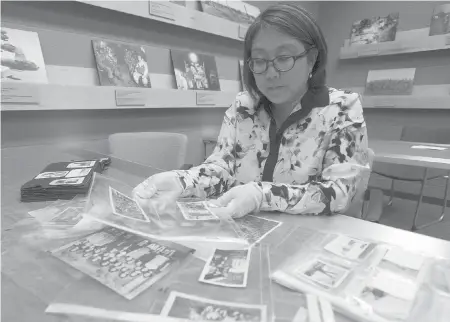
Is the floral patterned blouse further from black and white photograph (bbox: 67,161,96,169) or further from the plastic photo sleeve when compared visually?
black and white photograph (bbox: 67,161,96,169)

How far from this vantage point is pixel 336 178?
0.84m

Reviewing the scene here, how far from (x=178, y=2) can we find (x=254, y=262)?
6.16 ft

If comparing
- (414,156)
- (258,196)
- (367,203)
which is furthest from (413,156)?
(258,196)

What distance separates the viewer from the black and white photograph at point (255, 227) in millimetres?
610

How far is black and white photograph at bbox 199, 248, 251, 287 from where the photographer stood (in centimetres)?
44

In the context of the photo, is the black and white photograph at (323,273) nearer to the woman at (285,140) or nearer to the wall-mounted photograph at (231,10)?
the woman at (285,140)

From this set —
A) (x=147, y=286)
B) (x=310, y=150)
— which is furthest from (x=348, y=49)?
(x=147, y=286)

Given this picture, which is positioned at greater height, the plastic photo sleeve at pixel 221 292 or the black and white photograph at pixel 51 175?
the black and white photograph at pixel 51 175

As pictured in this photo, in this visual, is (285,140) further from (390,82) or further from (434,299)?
(390,82)

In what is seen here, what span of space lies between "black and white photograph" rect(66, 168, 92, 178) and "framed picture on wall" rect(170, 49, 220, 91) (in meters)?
1.08

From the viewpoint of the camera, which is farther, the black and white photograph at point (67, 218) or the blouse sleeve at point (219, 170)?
the blouse sleeve at point (219, 170)

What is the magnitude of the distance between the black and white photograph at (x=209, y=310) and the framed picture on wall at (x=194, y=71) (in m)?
1.72

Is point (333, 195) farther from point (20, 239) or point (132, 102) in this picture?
point (132, 102)

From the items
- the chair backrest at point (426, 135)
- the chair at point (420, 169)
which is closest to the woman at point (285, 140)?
the chair at point (420, 169)
